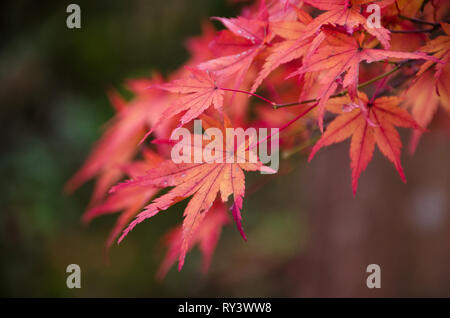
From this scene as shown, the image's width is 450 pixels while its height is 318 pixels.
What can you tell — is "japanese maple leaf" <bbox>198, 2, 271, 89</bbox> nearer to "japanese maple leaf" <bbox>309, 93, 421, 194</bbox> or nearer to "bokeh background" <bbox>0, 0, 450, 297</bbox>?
"japanese maple leaf" <bbox>309, 93, 421, 194</bbox>

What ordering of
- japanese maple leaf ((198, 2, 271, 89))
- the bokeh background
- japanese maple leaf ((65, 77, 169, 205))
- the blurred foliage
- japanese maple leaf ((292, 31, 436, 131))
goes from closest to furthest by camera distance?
1. japanese maple leaf ((292, 31, 436, 131))
2. japanese maple leaf ((198, 2, 271, 89))
3. japanese maple leaf ((65, 77, 169, 205))
4. the bokeh background
5. the blurred foliage

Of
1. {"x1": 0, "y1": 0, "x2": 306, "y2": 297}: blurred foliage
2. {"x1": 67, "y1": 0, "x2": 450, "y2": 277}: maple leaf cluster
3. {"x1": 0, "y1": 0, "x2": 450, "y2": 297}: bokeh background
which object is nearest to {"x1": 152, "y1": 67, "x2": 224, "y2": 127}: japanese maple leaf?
{"x1": 67, "y1": 0, "x2": 450, "y2": 277}: maple leaf cluster

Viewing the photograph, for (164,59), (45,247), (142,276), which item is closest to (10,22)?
(164,59)

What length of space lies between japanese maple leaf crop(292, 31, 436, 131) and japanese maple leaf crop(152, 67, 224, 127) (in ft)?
0.42

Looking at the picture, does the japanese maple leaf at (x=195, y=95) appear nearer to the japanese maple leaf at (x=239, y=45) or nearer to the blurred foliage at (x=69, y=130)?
the japanese maple leaf at (x=239, y=45)

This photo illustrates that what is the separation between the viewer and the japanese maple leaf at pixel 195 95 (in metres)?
0.51

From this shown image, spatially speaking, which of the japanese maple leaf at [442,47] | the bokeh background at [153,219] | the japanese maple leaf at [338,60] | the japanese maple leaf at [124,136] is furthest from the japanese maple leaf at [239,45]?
the bokeh background at [153,219]

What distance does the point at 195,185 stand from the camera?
20.3 inches

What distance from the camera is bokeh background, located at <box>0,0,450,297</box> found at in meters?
1.72

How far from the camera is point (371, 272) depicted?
1.77 meters

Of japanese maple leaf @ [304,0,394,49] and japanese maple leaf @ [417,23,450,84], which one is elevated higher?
japanese maple leaf @ [304,0,394,49]

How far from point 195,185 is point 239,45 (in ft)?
0.87
